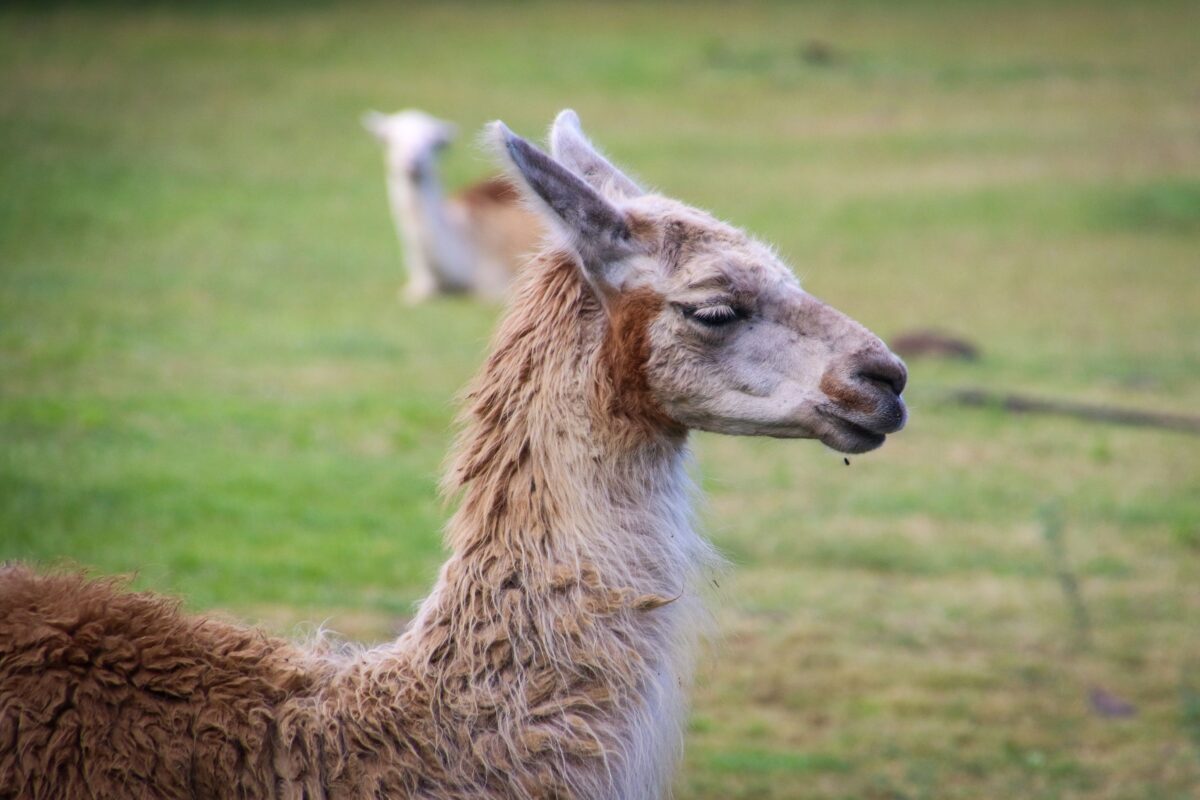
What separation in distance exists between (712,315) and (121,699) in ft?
5.29

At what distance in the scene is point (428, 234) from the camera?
1546 cm

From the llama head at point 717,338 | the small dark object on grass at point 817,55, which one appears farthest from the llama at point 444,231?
the small dark object on grass at point 817,55

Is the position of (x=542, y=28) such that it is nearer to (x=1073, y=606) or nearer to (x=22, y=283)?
(x=22, y=283)

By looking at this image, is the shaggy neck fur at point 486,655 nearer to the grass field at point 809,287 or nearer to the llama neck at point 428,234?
the grass field at point 809,287

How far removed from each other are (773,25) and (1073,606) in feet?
81.0

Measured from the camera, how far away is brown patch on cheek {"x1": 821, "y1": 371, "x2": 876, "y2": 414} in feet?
11.6

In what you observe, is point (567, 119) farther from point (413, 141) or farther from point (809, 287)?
Answer: point (413, 141)

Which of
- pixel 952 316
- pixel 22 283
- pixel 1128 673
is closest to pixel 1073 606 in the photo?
pixel 1128 673

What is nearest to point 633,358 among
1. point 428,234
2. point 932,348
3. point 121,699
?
point 121,699

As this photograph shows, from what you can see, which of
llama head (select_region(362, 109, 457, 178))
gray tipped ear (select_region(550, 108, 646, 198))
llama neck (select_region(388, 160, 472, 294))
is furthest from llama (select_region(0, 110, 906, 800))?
llama head (select_region(362, 109, 457, 178))

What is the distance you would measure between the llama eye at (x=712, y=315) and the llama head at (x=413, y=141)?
12567 mm

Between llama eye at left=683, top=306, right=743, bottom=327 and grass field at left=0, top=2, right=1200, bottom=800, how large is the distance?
31.3 inches

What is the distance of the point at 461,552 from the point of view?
3547 millimetres

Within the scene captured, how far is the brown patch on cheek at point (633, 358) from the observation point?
355cm
